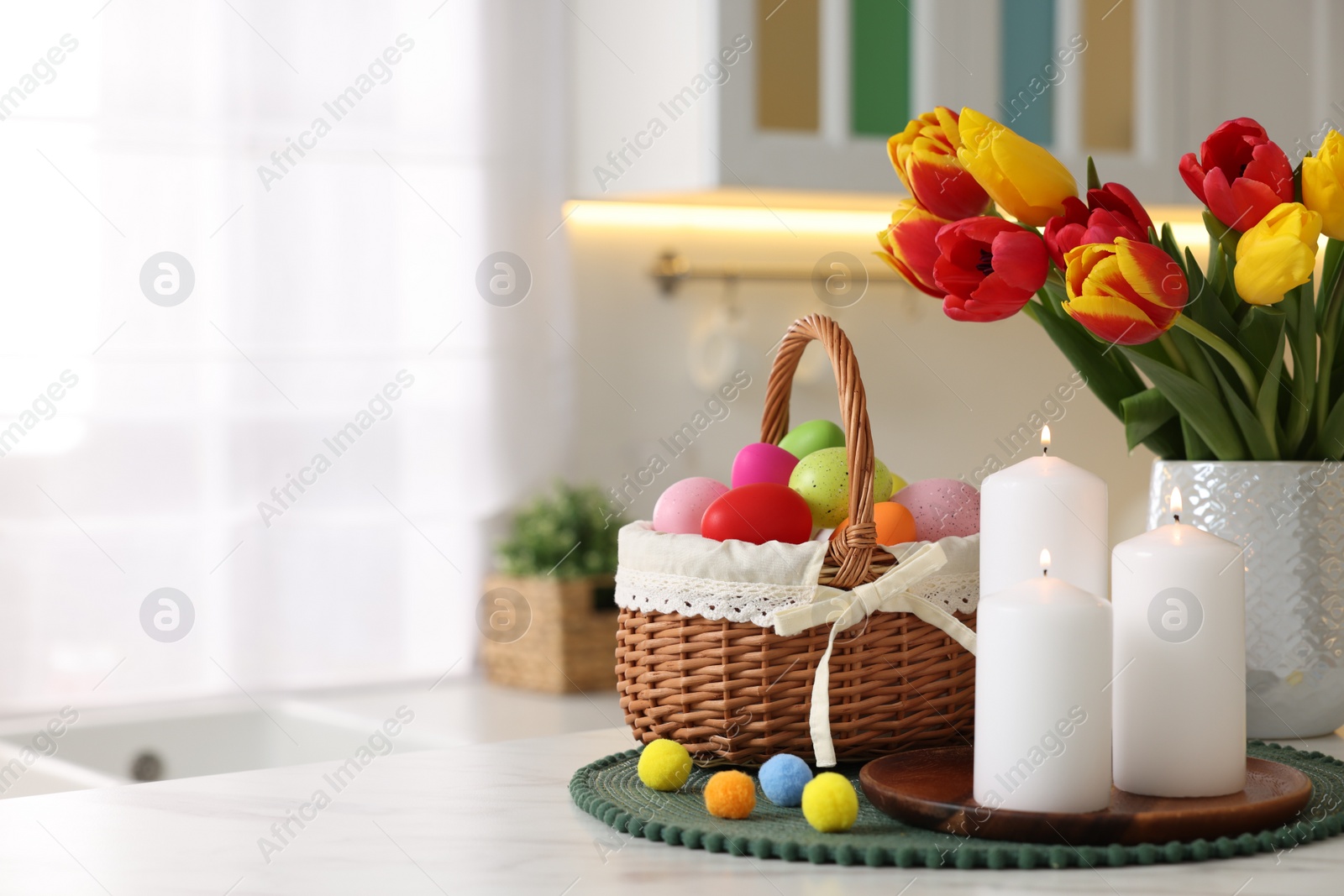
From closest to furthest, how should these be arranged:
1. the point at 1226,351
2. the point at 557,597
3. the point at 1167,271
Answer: the point at 1167,271 < the point at 1226,351 < the point at 557,597

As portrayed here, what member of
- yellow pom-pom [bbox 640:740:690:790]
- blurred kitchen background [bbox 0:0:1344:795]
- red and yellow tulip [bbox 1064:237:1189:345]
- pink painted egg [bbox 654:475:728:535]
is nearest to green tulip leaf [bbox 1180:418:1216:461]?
red and yellow tulip [bbox 1064:237:1189:345]

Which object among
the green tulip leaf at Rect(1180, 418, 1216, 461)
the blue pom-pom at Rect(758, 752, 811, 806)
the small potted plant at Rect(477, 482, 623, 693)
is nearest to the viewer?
the blue pom-pom at Rect(758, 752, 811, 806)

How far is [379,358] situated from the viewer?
205cm

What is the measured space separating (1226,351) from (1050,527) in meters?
0.19

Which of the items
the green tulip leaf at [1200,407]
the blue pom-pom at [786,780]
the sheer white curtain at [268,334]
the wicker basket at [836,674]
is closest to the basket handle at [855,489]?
the wicker basket at [836,674]

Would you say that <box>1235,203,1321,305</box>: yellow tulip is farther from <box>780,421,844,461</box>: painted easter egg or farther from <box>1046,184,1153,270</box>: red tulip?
<box>780,421,844,461</box>: painted easter egg

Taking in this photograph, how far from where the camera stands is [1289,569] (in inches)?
37.4

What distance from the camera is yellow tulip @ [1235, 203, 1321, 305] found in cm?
79

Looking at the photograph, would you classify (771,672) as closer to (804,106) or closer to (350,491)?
(350,491)

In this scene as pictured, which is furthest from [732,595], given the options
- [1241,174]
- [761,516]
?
[1241,174]

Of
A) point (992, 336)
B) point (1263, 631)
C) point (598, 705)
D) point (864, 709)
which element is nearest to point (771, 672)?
point (864, 709)

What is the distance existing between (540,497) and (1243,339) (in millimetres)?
1276

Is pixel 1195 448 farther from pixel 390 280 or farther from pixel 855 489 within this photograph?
pixel 390 280

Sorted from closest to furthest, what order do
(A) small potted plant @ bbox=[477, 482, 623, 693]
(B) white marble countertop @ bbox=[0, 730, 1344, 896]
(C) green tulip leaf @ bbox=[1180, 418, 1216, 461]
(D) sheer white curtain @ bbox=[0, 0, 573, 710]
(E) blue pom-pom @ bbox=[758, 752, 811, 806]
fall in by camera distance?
(B) white marble countertop @ bbox=[0, 730, 1344, 896] → (E) blue pom-pom @ bbox=[758, 752, 811, 806] → (C) green tulip leaf @ bbox=[1180, 418, 1216, 461] → (D) sheer white curtain @ bbox=[0, 0, 573, 710] → (A) small potted plant @ bbox=[477, 482, 623, 693]
